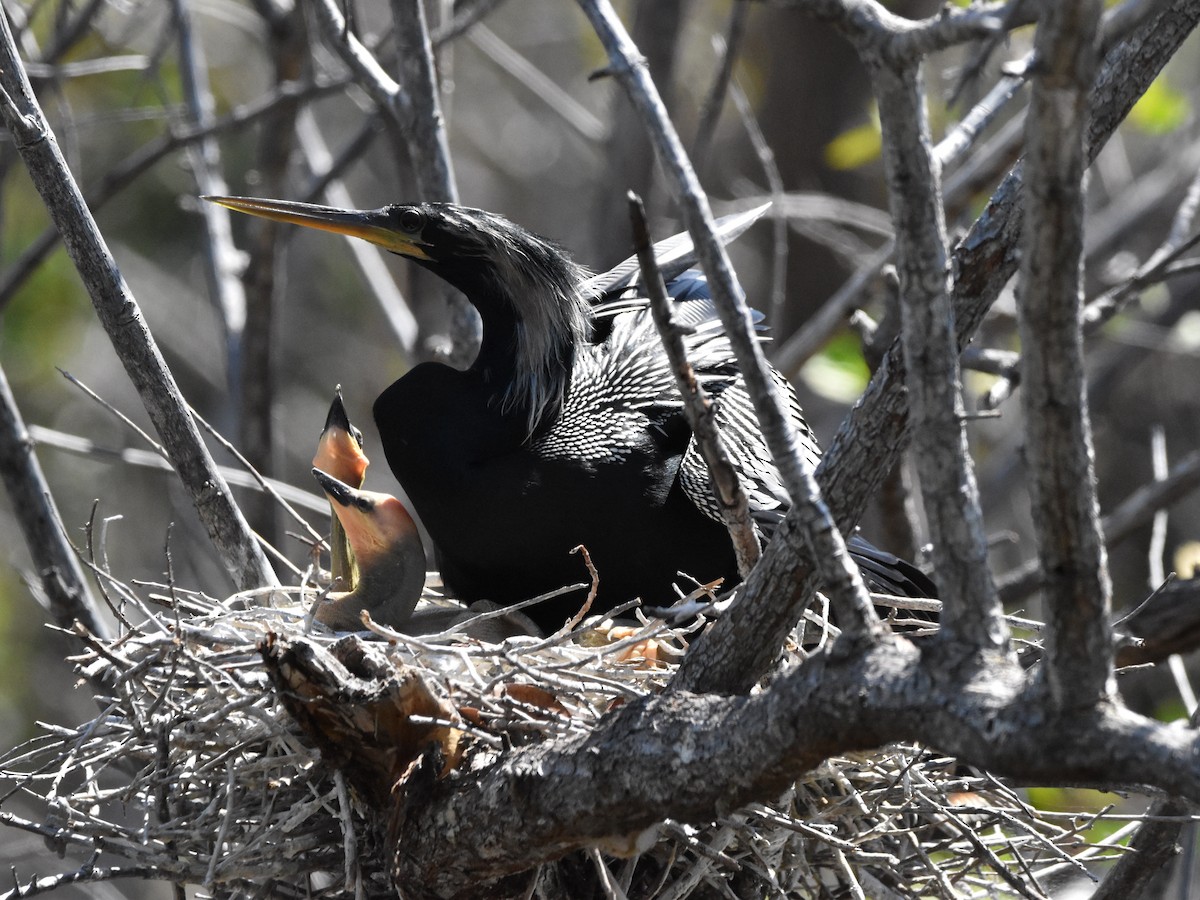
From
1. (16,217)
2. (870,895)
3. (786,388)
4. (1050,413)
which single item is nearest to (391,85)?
(786,388)

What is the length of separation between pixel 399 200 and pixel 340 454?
12.3 feet

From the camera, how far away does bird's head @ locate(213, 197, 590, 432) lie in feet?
12.1

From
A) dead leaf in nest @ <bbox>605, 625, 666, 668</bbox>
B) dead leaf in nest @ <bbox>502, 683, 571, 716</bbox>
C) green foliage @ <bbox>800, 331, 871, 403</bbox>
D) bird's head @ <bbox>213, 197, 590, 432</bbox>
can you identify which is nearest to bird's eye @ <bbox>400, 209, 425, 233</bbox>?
bird's head @ <bbox>213, 197, 590, 432</bbox>

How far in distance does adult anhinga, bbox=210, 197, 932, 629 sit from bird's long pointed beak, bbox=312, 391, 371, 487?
0.09 meters

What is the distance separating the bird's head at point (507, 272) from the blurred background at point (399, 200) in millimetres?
699

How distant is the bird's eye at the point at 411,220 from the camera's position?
372 centimetres

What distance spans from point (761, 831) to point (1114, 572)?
6339 mm

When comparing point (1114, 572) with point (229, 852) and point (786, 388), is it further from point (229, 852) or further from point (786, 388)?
point (229, 852)

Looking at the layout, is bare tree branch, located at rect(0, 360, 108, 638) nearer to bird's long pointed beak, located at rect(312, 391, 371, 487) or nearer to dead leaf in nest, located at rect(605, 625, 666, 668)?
bird's long pointed beak, located at rect(312, 391, 371, 487)

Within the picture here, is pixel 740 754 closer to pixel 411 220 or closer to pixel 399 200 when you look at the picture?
pixel 411 220

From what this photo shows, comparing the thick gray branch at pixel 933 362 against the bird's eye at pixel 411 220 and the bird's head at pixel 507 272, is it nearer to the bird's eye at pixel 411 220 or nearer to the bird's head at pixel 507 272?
the bird's head at pixel 507 272

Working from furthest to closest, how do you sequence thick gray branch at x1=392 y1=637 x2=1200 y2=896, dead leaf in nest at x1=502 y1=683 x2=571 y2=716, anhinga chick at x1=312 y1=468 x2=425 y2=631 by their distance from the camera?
anhinga chick at x1=312 y1=468 x2=425 y2=631, dead leaf in nest at x1=502 y1=683 x2=571 y2=716, thick gray branch at x1=392 y1=637 x2=1200 y2=896

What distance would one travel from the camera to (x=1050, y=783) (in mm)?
1748

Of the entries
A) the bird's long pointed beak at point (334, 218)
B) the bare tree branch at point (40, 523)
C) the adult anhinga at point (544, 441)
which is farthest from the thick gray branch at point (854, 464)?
the bare tree branch at point (40, 523)
